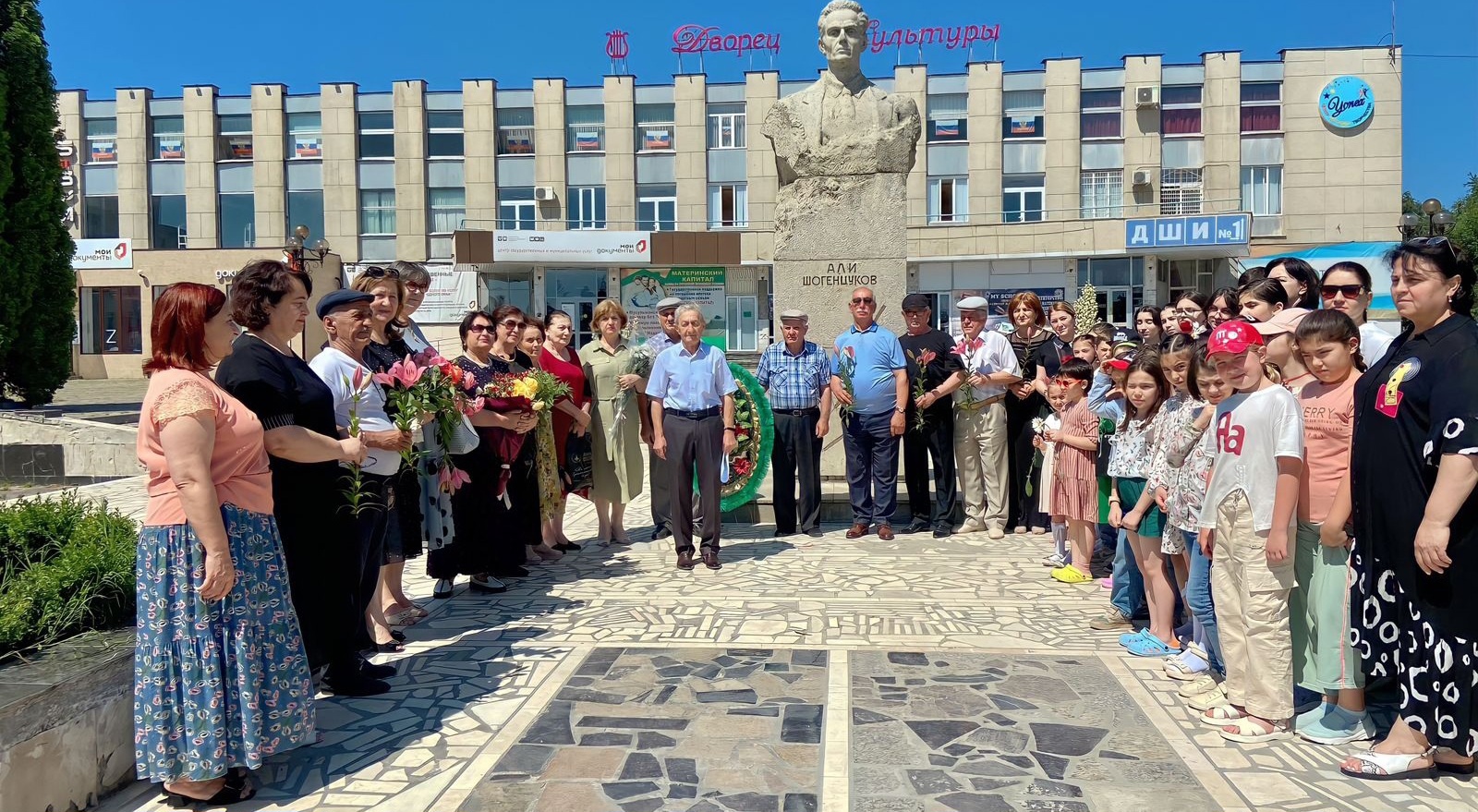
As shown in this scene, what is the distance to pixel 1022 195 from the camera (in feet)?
119

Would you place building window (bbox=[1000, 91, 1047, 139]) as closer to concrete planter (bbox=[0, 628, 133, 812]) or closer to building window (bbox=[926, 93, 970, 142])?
building window (bbox=[926, 93, 970, 142])

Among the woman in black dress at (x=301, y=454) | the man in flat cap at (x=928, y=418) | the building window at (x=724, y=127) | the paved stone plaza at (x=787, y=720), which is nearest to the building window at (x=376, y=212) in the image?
the building window at (x=724, y=127)

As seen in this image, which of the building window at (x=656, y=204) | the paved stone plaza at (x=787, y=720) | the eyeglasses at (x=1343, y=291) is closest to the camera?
the paved stone plaza at (x=787, y=720)

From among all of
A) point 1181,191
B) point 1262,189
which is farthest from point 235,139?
point 1262,189

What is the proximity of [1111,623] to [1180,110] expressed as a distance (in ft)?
117

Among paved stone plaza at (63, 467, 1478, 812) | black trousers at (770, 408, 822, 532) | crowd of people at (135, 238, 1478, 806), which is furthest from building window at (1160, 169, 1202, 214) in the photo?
paved stone plaza at (63, 467, 1478, 812)

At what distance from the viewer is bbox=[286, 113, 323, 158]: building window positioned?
38.1 metres

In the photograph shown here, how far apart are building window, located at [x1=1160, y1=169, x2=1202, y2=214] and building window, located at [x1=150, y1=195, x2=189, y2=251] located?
128 ft

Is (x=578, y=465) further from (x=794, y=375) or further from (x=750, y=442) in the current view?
(x=794, y=375)

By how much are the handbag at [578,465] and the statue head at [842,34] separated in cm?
470

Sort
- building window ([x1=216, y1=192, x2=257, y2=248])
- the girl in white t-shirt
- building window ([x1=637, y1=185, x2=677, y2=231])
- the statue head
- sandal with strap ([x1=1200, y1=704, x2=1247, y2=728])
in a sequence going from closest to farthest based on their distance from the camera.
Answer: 1. the girl in white t-shirt
2. sandal with strap ([x1=1200, y1=704, x2=1247, y2=728])
3. the statue head
4. building window ([x1=637, y1=185, x2=677, y2=231])
5. building window ([x1=216, y1=192, x2=257, y2=248])

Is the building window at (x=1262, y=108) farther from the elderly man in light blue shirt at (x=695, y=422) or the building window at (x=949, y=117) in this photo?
the elderly man in light blue shirt at (x=695, y=422)

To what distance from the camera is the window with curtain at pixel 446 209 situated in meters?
38.1

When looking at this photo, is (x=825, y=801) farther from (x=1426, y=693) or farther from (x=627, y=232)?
(x=627, y=232)
